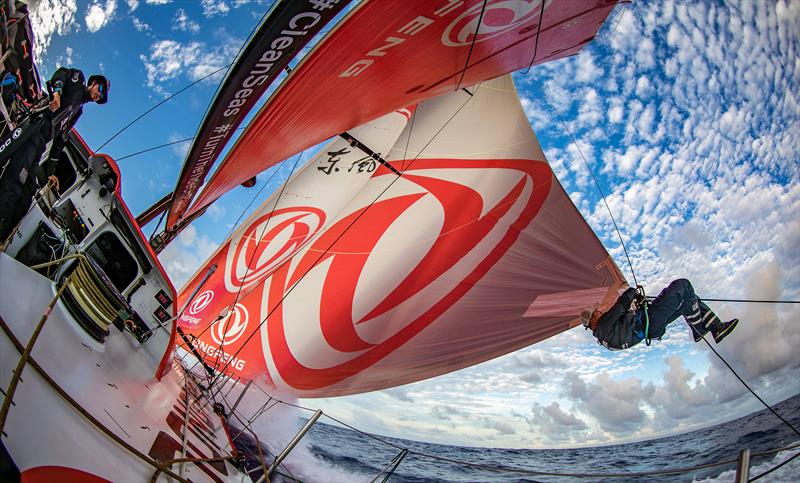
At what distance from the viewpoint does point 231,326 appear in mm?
6258

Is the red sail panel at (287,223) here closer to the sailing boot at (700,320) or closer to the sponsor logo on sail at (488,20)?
the sponsor logo on sail at (488,20)

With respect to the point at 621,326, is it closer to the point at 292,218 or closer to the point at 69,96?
the point at 292,218

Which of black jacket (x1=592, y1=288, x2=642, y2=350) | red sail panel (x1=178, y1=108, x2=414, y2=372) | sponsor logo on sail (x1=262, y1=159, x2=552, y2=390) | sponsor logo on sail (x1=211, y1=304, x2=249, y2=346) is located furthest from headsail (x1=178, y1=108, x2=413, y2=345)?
black jacket (x1=592, y1=288, x2=642, y2=350)

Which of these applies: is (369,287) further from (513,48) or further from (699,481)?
(699,481)

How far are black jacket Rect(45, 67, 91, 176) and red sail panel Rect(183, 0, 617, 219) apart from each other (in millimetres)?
1190

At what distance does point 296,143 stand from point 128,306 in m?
2.39

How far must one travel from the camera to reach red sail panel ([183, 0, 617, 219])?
9.50 feet

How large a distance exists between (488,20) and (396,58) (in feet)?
A: 2.76

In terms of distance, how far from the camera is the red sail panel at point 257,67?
2625mm

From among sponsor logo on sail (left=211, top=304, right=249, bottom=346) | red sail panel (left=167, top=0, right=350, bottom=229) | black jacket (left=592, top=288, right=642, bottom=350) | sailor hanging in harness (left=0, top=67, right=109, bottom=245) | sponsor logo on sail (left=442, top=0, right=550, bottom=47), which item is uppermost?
sponsor logo on sail (left=442, top=0, right=550, bottom=47)

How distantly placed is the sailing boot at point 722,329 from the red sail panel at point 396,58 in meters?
3.16

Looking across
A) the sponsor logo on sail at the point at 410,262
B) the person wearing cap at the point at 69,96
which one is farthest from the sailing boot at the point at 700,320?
the person wearing cap at the point at 69,96

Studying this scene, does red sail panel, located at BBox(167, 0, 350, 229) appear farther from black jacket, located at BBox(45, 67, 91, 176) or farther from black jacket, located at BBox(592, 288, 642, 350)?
black jacket, located at BBox(592, 288, 642, 350)

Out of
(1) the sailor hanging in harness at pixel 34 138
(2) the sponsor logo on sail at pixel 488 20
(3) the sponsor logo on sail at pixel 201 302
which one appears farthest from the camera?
(3) the sponsor logo on sail at pixel 201 302
